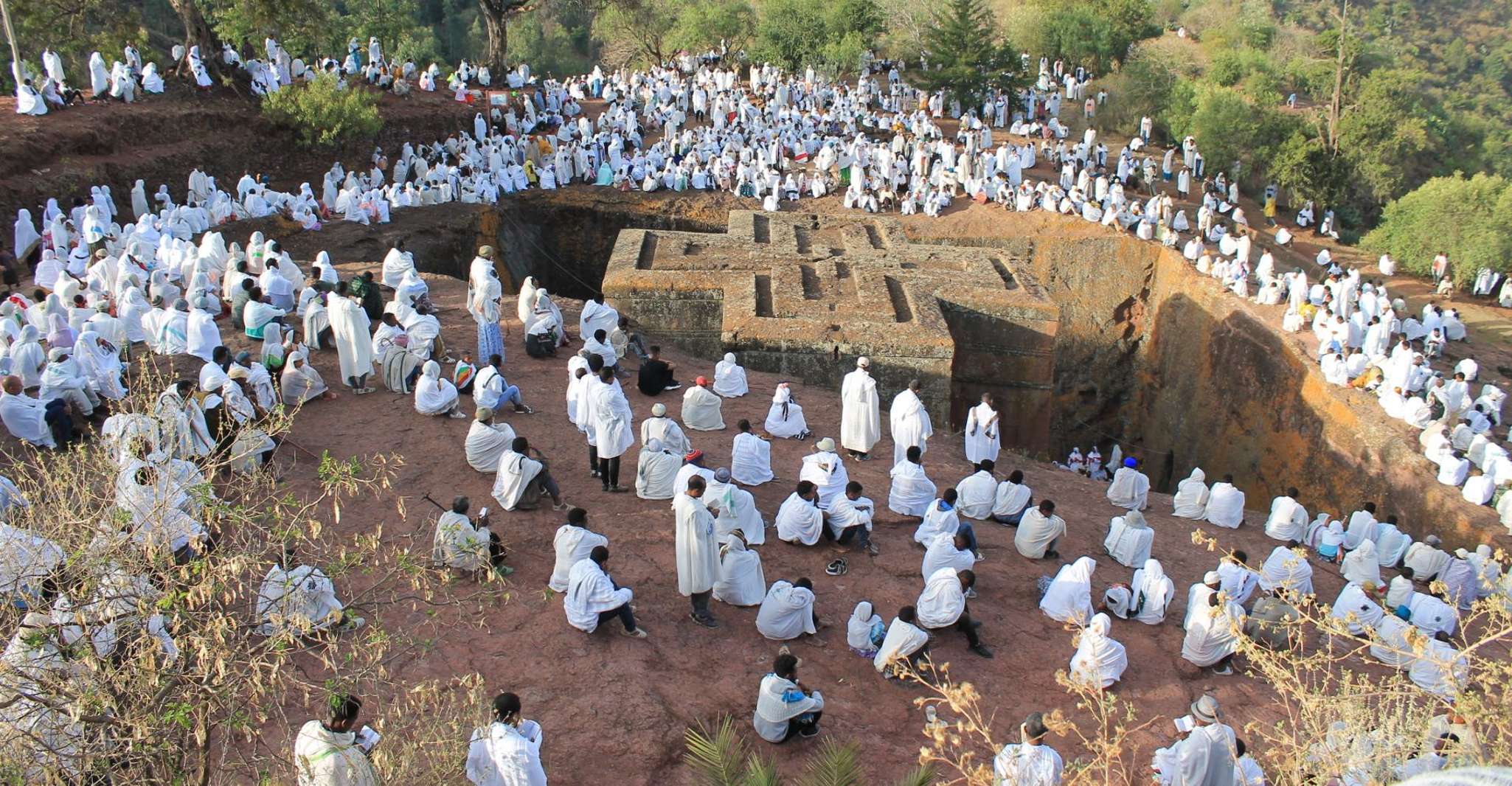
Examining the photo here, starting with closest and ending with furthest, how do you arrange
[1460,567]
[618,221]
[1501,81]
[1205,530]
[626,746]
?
1. [626,746]
2. [1460,567]
3. [1205,530]
4. [618,221]
5. [1501,81]

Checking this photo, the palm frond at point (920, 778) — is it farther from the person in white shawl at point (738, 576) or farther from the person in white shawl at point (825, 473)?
the person in white shawl at point (825, 473)

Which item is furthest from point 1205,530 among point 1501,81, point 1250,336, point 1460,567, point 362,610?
point 1501,81

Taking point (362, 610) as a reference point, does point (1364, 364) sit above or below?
below

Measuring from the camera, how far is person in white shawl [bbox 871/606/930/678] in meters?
6.99

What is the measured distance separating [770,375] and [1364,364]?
8.58 m

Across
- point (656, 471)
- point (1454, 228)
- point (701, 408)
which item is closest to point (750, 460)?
point (656, 471)

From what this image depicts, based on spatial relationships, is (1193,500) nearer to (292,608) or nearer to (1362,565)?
(1362,565)

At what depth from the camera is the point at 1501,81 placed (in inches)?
2340

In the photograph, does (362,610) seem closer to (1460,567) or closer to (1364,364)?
(1460,567)

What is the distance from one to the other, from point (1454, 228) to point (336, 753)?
84.8ft

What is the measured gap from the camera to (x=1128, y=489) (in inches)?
435

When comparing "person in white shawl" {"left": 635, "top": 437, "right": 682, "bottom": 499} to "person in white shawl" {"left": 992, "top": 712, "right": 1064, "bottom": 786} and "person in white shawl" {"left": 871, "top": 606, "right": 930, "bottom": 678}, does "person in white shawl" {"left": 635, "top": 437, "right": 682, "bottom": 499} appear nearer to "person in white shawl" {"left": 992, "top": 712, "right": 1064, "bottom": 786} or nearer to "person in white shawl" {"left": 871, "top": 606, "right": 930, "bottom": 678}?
"person in white shawl" {"left": 871, "top": 606, "right": 930, "bottom": 678}

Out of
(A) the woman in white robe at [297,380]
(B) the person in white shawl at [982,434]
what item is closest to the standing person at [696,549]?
(B) the person in white shawl at [982,434]

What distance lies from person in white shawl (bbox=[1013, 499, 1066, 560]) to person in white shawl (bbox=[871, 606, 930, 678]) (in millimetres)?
2340
